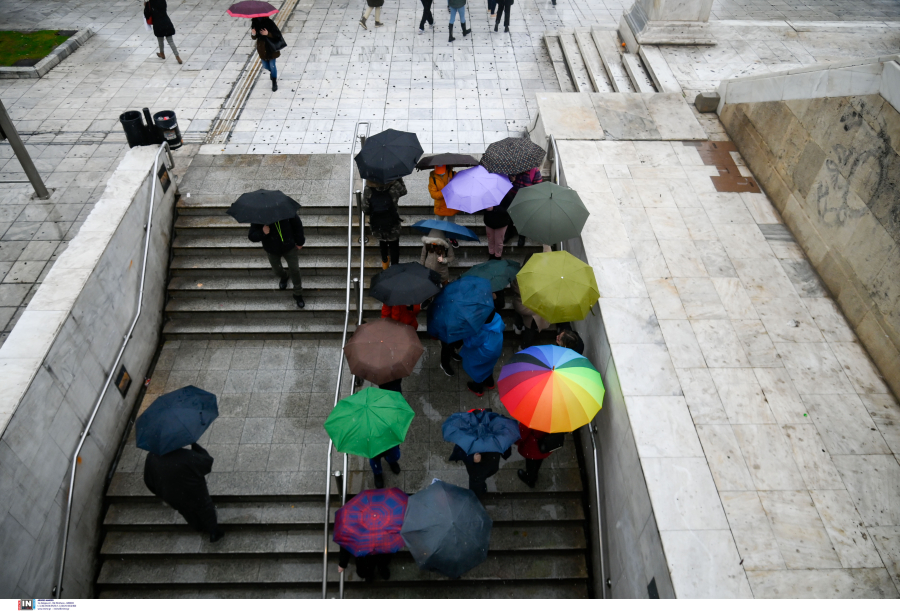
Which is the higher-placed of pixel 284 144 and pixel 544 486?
pixel 284 144

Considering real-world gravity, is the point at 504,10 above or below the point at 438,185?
below

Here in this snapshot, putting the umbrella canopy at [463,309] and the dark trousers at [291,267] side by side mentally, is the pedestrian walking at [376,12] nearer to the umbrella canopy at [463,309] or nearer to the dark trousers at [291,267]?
the dark trousers at [291,267]

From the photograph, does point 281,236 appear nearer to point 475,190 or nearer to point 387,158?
point 387,158

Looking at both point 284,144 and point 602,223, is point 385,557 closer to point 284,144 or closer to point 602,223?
point 602,223

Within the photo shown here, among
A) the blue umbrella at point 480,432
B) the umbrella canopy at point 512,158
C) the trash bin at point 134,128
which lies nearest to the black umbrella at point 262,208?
the umbrella canopy at point 512,158

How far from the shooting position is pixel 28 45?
14.0 m

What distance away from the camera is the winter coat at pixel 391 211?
8.09m

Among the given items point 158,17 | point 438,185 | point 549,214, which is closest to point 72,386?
point 438,185

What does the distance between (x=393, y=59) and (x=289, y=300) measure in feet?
26.1

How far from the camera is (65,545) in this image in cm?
660

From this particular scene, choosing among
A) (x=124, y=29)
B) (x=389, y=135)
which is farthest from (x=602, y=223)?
(x=124, y=29)

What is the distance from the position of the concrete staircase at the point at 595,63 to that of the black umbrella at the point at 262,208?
7.81 m

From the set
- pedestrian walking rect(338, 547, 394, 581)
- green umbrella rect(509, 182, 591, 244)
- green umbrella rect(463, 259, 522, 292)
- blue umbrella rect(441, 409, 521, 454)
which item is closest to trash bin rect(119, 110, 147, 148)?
green umbrella rect(463, 259, 522, 292)

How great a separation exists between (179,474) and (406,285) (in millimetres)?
3289
